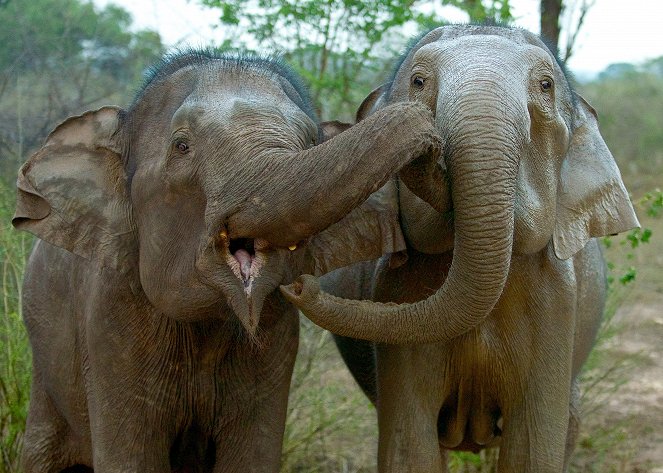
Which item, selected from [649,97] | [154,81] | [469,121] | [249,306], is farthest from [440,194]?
[649,97]

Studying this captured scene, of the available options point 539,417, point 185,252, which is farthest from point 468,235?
point 539,417

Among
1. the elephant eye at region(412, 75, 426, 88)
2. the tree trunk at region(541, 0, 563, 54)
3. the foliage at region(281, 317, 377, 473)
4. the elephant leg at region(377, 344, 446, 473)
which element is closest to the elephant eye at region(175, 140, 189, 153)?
the elephant eye at region(412, 75, 426, 88)

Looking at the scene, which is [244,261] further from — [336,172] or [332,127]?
[332,127]

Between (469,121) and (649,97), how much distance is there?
23633 millimetres

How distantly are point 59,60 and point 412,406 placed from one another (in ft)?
24.1

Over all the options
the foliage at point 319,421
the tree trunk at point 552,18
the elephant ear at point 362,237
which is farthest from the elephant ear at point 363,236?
the tree trunk at point 552,18

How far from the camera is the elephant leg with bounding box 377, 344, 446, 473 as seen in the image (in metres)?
4.70

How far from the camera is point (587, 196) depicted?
15.1 ft

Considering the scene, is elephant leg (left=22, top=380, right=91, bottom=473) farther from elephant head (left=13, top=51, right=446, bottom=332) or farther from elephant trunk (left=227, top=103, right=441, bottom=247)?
elephant trunk (left=227, top=103, right=441, bottom=247)

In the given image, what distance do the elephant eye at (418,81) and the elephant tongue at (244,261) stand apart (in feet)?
2.92

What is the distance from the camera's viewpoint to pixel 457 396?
488 centimetres

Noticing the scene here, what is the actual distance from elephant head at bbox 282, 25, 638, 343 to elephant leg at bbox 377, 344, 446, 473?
463mm

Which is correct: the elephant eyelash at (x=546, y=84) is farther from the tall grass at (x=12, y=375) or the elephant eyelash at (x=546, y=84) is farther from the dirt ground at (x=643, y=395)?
the dirt ground at (x=643, y=395)

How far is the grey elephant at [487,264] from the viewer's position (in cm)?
389
